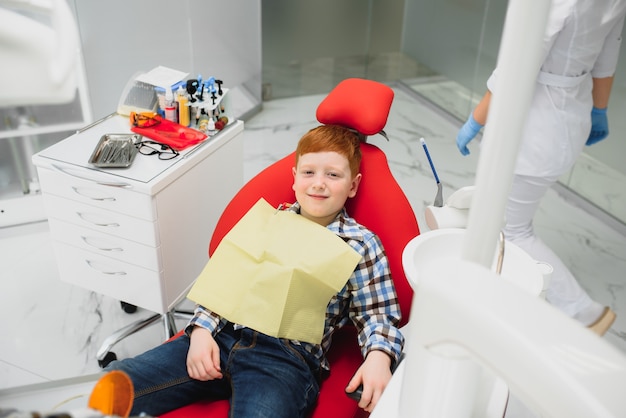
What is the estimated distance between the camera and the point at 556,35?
1.78m

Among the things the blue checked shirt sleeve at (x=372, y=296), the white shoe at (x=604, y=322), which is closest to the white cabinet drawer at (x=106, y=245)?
the blue checked shirt sleeve at (x=372, y=296)

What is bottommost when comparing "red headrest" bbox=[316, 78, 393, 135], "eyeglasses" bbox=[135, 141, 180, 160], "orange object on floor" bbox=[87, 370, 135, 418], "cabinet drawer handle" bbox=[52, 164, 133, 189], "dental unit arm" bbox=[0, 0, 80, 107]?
"cabinet drawer handle" bbox=[52, 164, 133, 189]

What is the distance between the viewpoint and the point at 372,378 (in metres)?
1.25

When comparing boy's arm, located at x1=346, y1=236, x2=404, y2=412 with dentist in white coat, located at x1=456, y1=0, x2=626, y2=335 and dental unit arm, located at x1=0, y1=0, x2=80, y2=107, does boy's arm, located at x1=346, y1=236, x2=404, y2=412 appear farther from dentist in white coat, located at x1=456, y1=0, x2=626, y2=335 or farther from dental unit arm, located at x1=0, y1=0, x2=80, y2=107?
dental unit arm, located at x1=0, y1=0, x2=80, y2=107

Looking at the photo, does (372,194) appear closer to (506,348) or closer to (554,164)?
(554,164)

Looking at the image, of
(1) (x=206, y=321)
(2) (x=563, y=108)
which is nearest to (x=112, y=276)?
(1) (x=206, y=321)

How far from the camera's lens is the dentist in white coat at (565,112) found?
1756 mm

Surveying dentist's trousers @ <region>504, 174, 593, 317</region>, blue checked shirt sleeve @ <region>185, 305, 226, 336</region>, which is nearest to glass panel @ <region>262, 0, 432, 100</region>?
dentist's trousers @ <region>504, 174, 593, 317</region>

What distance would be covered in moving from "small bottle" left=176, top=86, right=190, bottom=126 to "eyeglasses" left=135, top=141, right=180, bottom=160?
0.51 feet

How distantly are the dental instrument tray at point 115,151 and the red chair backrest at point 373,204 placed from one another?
13.0 inches

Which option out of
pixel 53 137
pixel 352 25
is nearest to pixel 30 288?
pixel 53 137

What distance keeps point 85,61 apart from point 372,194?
5.52 feet

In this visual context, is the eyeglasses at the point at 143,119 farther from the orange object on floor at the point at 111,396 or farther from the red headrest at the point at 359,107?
the orange object on floor at the point at 111,396

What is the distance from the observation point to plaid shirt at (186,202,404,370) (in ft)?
4.58
